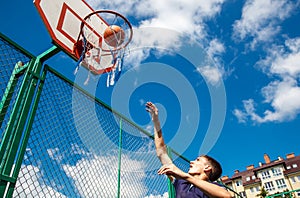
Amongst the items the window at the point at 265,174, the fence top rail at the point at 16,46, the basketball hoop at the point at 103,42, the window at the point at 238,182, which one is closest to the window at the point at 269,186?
the window at the point at 265,174

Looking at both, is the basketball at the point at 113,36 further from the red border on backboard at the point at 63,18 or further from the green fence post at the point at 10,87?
the green fence post at the point at 10,87

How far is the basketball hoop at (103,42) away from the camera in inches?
172

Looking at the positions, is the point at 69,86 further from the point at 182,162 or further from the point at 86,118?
the point at 182,162

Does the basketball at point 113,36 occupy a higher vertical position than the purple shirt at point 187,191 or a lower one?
higher

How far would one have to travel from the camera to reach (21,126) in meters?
2.77

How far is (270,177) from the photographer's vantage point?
41.1m

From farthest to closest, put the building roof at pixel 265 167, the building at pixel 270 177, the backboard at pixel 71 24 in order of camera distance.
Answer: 1. the building roof at pixel 265 167
2. the building at pixel 270 177
3. the backboard at pixel 71 24

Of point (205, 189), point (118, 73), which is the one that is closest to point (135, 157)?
point (118, 73)

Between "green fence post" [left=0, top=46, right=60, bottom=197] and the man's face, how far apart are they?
1.74 meters

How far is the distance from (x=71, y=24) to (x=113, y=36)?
727 millimetres

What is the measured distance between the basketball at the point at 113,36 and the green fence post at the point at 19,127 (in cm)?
157

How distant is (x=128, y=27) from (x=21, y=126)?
2730 millimetres

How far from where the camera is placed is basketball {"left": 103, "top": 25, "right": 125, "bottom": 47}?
4.62 meters

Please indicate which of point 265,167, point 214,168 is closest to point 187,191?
point 214,168
